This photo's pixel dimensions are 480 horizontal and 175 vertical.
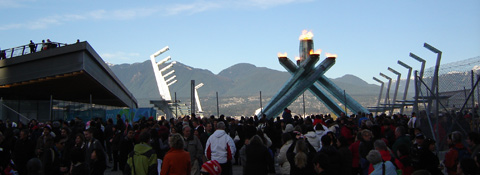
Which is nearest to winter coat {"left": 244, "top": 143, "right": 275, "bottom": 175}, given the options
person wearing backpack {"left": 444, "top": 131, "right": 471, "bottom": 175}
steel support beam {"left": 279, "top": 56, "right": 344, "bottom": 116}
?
person wearing backpack {"left": 444, "top": 131, "right": 471, "bottom": 175}

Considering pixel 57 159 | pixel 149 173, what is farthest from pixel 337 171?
pixel 57 159

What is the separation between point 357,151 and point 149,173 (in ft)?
14.2

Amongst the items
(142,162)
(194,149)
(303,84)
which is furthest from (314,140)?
(303,84)

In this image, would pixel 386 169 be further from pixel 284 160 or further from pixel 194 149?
pixel 194 149

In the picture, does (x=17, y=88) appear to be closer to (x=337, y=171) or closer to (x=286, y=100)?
(x=286, y=100)

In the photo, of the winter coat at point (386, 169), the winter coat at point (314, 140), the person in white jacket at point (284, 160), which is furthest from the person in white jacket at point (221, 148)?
the winter coat at point (386, 169)

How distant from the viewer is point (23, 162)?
40.0ft

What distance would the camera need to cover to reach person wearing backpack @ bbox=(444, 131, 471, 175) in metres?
9.06

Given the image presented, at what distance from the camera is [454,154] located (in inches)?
357

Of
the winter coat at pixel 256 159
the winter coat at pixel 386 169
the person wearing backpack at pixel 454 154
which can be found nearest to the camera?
the winter coat at pixel 386 169

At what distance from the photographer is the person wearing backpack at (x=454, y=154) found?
357 inches

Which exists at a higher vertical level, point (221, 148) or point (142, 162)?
point (221, 148)

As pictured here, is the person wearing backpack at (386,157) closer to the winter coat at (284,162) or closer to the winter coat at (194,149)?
the winter coat at (284,162)

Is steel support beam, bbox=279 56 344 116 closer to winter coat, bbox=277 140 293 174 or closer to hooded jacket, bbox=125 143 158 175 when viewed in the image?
winter coat, bbox=277 140 293 174
